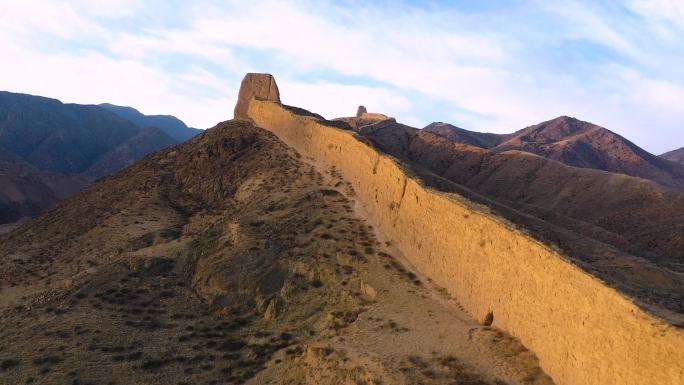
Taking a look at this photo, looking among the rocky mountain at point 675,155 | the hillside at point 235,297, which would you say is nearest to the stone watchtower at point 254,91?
the hillside at point 235,297

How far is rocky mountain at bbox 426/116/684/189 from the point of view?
121250mm

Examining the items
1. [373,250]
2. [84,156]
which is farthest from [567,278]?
[84,156]

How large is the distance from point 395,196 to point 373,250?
4.04m

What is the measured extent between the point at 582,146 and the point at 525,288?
126m

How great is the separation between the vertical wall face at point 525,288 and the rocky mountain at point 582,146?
3521 inches

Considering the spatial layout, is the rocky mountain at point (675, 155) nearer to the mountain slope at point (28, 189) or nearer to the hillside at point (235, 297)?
the hillside at point (235, 297)

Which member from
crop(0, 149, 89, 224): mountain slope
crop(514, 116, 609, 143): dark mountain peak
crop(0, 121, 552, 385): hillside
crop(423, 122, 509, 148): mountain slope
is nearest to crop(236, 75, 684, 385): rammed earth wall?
crop(0, 121, 552, 385): hillside

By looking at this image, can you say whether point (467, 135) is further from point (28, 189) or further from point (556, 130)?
point (28, 189)

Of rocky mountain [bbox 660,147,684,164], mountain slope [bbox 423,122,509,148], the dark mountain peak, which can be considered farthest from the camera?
rocky mountain [bbox 660,147,684,164]

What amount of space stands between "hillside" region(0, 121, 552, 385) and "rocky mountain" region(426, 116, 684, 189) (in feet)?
277

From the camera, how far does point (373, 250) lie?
30141 mm

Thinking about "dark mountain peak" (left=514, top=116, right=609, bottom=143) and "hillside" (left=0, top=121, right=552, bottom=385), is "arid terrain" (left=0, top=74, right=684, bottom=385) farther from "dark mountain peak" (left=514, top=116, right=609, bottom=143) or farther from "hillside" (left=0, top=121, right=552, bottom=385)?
A: "dark mountain peak" (left=514, top=116, right=609, bottom=143)

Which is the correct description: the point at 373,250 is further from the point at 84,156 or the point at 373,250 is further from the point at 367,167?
the point at 84,156

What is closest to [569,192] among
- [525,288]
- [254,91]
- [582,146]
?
[254,91]
